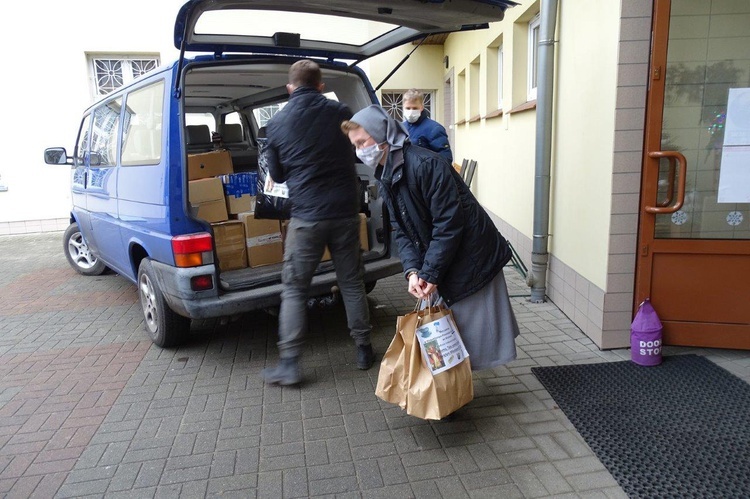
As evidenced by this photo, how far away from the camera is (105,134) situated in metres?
5.16

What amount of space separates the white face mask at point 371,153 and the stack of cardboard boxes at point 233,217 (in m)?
1.67

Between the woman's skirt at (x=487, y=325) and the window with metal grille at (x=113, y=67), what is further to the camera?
the window with metal grille at (x=113, y=67)

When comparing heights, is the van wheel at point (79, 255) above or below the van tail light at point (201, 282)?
below

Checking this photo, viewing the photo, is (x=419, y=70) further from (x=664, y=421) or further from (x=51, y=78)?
(x=664, y=421)

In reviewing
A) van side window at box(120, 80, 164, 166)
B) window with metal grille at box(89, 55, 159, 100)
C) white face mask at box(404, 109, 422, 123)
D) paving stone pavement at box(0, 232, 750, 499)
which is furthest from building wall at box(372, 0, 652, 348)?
window with metal grille at box(89, 55, 159, 100)

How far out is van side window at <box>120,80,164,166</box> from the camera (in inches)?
153

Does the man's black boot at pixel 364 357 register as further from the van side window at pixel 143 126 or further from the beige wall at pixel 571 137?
the van side window at pixel 143 126

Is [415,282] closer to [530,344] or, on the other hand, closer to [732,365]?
[530,344]

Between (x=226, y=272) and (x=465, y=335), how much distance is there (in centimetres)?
214

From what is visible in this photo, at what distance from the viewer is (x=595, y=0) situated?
3998mm

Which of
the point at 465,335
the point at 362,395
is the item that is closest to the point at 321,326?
the point at 362,395

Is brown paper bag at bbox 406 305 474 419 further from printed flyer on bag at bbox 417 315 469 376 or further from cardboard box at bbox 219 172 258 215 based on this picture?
cardboard box at bbox 219 172 258 215

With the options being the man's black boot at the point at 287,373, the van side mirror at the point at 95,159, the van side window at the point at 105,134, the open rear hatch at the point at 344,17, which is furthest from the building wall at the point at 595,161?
the van side mirror at the point at 95,159

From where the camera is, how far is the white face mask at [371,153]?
9.46 feet
